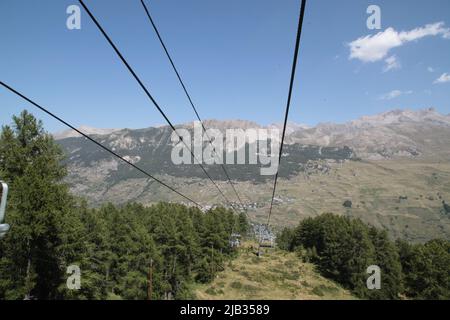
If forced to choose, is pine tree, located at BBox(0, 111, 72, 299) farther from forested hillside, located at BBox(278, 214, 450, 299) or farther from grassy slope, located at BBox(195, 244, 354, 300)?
forested hillside, located at BBox(278, 214, 450, 299)

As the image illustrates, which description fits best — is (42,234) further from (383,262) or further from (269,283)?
(383,262)

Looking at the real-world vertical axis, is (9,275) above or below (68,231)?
below

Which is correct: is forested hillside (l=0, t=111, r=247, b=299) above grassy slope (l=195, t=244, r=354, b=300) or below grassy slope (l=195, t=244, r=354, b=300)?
Result: above

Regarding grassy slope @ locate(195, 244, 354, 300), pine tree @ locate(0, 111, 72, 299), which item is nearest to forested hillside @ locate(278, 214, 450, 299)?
grassy slope @ locate(195, 244, 354, 300)

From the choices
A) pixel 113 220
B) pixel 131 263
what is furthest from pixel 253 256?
pixel 131 263

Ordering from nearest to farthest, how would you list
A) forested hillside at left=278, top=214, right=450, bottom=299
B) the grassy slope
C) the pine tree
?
the pine tree
the grassy slope
forested hillside at left=278, top=214, right=450, bottom=299

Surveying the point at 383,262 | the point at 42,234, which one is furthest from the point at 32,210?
the point at 383,262
